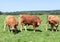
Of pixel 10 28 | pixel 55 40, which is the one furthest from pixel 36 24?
pixel 55 40

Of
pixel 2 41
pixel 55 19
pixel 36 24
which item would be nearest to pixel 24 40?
pixel 2 41

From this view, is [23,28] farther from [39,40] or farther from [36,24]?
[39,40]

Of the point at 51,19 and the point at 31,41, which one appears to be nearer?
the point at 31,41

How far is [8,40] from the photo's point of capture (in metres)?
13.0

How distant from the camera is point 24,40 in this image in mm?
13117

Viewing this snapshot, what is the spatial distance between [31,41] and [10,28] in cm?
556

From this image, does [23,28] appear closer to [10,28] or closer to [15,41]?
[10,28]

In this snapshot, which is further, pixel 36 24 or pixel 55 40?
pixel 36 24

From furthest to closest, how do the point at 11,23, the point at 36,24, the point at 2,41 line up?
1. the point at 36,24
2. the point at 11,23
3. the point at 2,41

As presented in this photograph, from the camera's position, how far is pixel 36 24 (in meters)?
19.0

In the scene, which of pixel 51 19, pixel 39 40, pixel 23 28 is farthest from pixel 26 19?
pixel 39 40

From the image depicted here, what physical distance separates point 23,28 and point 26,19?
109 cm

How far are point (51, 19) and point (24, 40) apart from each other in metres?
7.24

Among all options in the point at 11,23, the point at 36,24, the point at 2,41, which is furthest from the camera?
the point at 36,24
